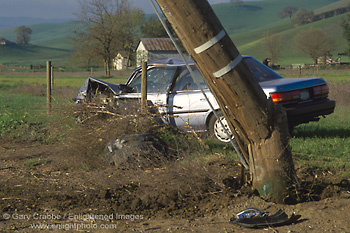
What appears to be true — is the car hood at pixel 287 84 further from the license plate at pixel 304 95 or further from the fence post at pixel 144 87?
the fence post at pixel 144 87

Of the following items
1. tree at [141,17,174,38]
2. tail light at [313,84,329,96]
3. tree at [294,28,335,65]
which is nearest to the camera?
tail light at [313,84,329,96]

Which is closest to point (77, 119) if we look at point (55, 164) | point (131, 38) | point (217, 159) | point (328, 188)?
point (55, 164)

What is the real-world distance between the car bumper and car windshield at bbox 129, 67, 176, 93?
8.32 ft

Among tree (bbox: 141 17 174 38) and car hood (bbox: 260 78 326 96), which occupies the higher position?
tree (bbox: 141 17 174 38)

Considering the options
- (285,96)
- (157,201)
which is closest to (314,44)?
(285,96)

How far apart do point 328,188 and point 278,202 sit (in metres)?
0.78

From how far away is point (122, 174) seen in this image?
21.7 ft

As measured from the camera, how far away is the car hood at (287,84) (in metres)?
7.91

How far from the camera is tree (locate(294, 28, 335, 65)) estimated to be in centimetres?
9344

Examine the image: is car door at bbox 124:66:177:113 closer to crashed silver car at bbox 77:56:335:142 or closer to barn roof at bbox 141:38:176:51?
crashed silver car at bbox 77:56:335:142

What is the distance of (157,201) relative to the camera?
204 inches

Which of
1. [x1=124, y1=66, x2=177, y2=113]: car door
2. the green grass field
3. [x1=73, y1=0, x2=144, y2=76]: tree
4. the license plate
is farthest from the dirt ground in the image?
[x1=73, y1=0, x2=144, y2=76]: tree

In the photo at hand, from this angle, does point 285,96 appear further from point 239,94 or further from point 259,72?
point 239,94

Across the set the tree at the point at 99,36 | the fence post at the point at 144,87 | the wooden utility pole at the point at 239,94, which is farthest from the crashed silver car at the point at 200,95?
the tree at the point at 99,36
